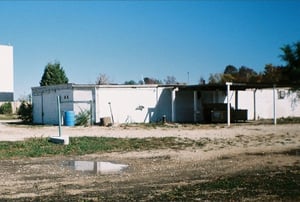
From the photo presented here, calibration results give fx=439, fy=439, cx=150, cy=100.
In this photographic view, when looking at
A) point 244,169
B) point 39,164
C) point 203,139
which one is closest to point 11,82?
point 203,139

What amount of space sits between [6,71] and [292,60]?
41.3 meters

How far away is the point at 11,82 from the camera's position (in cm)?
6019

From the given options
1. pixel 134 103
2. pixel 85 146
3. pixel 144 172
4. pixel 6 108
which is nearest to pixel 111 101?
pixel 134 103

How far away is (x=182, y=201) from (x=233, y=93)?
31536 millimetres

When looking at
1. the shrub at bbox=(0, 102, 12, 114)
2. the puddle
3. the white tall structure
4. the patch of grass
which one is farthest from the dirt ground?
the white tall structure

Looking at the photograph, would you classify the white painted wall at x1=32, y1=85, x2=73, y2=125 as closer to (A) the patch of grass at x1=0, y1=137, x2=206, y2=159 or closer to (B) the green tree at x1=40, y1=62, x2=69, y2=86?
(A) the patch of grass at x1=0, y1=137, x2=206, y2=159

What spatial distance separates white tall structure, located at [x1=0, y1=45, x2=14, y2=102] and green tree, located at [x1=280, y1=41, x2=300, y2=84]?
40.1m

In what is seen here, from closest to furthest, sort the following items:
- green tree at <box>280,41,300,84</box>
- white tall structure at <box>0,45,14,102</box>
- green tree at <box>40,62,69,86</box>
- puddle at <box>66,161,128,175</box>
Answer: puddle at <box>66,161,128,175</box> → green tree at <box>280,41,300,84</box> → green tree at <box>40,62,69,86</box> → white tall structure at <box>0,45,14,102</box>

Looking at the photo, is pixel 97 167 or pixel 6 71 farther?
pixel 6 71

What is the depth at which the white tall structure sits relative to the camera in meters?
59.6

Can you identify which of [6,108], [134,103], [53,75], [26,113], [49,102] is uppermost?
[53,75]

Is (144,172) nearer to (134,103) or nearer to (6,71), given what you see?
(134,103)

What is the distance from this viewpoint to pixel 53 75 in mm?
55812

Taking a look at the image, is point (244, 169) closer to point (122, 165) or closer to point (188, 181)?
point (188, 181)
